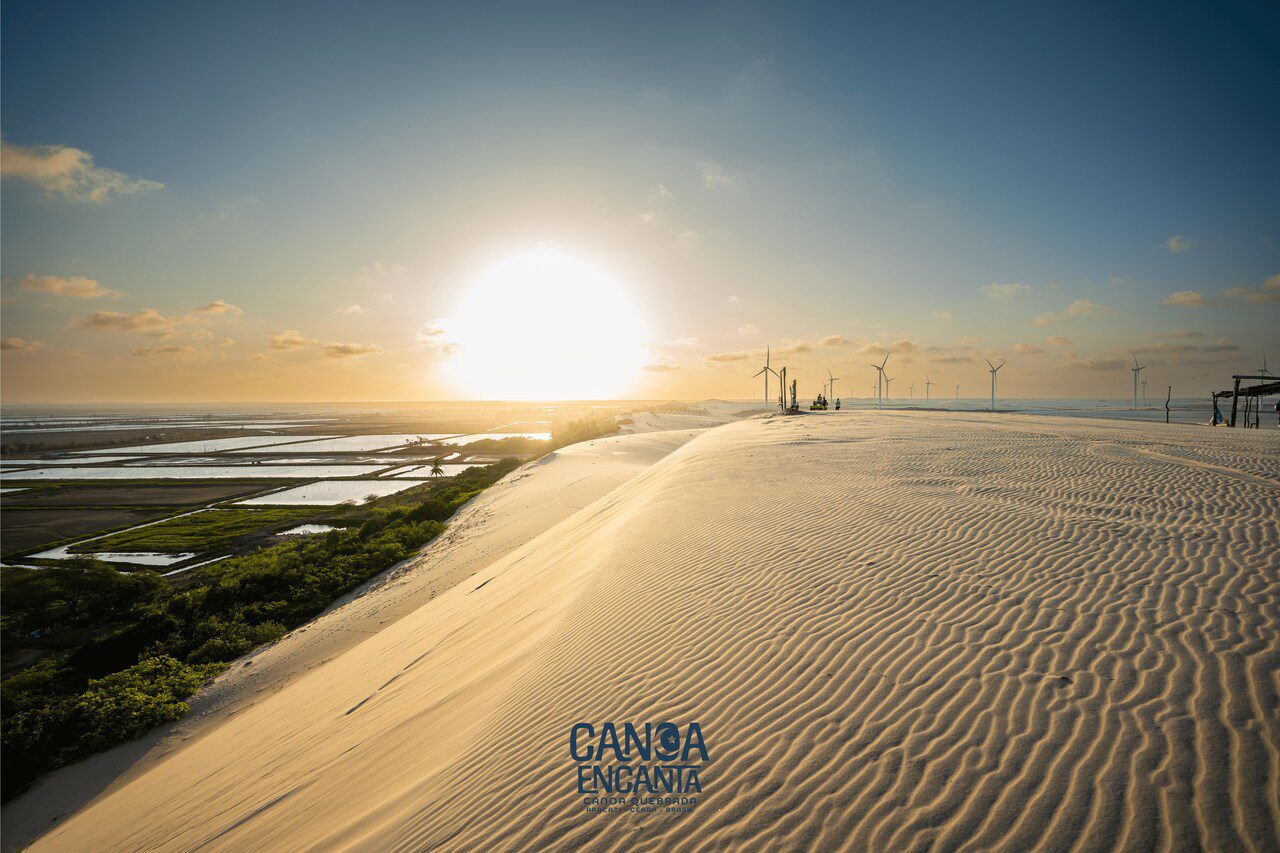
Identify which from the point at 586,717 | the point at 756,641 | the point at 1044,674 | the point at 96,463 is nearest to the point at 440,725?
the point at 586,717

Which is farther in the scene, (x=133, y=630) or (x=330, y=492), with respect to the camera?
(x=330, y=492)

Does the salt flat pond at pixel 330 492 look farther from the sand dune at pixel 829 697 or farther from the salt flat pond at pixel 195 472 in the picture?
the sand dune at pixel 829 697

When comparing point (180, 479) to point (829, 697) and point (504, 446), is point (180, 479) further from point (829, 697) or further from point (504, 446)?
point (829, 697)

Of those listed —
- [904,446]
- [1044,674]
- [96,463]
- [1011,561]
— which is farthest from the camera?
[96,463]

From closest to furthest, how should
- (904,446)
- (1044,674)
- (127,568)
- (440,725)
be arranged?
(1044,674), (440,725), (904,446), (127,568)

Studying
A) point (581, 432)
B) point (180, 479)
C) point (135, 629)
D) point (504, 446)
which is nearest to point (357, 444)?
point (504, 446)

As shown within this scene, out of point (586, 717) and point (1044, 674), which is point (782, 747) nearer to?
point (586, 717)

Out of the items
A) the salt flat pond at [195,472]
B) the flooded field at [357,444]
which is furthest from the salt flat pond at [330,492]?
the flooded field at [357,444]
